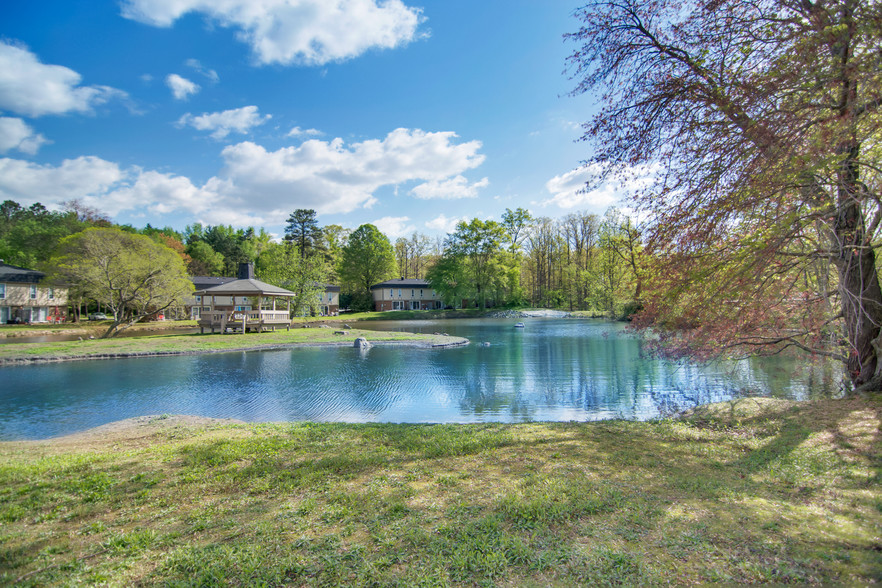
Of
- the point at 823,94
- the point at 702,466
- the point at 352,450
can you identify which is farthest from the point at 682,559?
the point at 823,94

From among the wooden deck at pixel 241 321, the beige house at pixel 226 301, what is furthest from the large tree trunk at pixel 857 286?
the beige house at pixel 226 301

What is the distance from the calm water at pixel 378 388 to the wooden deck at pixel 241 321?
1125 centimetres

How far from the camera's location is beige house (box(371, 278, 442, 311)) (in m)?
62.7

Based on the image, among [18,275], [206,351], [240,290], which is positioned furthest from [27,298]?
[206,351]

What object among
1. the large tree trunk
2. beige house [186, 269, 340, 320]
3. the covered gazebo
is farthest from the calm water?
beige house [186, 269, 340, 320]

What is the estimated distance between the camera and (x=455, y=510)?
156 inches

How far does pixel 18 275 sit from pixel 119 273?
769 inches

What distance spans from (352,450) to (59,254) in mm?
42346

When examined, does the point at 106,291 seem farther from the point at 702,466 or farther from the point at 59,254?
the point at 702,466

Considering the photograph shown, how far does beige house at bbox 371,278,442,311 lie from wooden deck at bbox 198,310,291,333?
94.3 ft

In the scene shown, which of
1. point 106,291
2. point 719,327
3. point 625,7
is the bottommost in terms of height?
point 719,327

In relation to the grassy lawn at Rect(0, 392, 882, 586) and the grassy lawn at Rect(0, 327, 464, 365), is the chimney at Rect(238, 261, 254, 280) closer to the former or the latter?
the grassy lawn at Rect(0, 327, 464, 365)

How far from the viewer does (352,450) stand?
616cm

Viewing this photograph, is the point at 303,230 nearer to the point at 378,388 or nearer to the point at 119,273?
the point at 119,273
